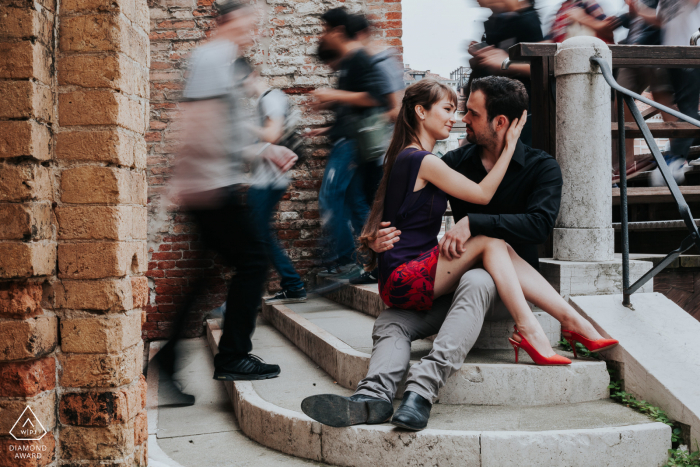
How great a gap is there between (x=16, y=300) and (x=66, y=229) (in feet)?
0.80

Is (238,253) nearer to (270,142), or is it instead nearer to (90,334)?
(90,334)

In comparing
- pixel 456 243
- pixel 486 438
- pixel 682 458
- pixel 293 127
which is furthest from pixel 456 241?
pixel 293 127

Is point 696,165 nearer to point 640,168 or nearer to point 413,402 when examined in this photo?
point 640,168

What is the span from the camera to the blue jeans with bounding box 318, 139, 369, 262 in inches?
174

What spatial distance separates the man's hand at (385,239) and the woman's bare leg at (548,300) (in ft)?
1.87

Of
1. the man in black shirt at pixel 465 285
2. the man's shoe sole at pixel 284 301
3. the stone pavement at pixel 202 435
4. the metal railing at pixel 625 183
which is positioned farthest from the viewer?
the man's shoe sole at pixel 284 301

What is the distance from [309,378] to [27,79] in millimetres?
1963

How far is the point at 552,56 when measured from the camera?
3457 millimetres

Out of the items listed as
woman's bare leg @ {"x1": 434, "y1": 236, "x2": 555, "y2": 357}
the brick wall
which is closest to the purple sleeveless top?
woman's bare leg @ {"x1": 434, "y1": 236, "x2": 555, "y2": 357}

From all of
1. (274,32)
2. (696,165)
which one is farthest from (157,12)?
(696,165)

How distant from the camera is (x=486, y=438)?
212 centimetres

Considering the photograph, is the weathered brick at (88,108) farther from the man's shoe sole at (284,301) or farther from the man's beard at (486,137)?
the man's shoe sole at (284,301)

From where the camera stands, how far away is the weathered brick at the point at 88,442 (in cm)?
178

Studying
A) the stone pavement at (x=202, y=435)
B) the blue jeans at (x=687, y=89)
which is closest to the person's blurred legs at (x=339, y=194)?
the stone pavement at (x=202, y=435)
